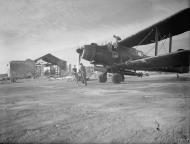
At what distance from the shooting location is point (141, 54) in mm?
11930

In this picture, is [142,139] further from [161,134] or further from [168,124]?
[168,124]

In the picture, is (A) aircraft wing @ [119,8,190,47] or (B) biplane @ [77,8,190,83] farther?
(B) biplane @ [77,8,190,83]

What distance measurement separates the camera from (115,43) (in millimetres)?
10664

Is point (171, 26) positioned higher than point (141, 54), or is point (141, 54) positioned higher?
point (171, 26)

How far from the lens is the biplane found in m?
7.91

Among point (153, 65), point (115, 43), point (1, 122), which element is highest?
point (115, 43)

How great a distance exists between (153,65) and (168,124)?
7330 mm

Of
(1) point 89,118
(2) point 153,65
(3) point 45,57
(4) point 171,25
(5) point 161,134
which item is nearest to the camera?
(5) point 161,134

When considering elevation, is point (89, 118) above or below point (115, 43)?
below

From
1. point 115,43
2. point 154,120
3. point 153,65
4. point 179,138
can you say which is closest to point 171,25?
point 153,65

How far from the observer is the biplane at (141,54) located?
7914mm

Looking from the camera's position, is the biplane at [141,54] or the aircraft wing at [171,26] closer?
the aircraft wing at [171,26]

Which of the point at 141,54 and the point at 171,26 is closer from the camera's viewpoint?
the point at 171,26

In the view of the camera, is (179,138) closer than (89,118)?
Yes
